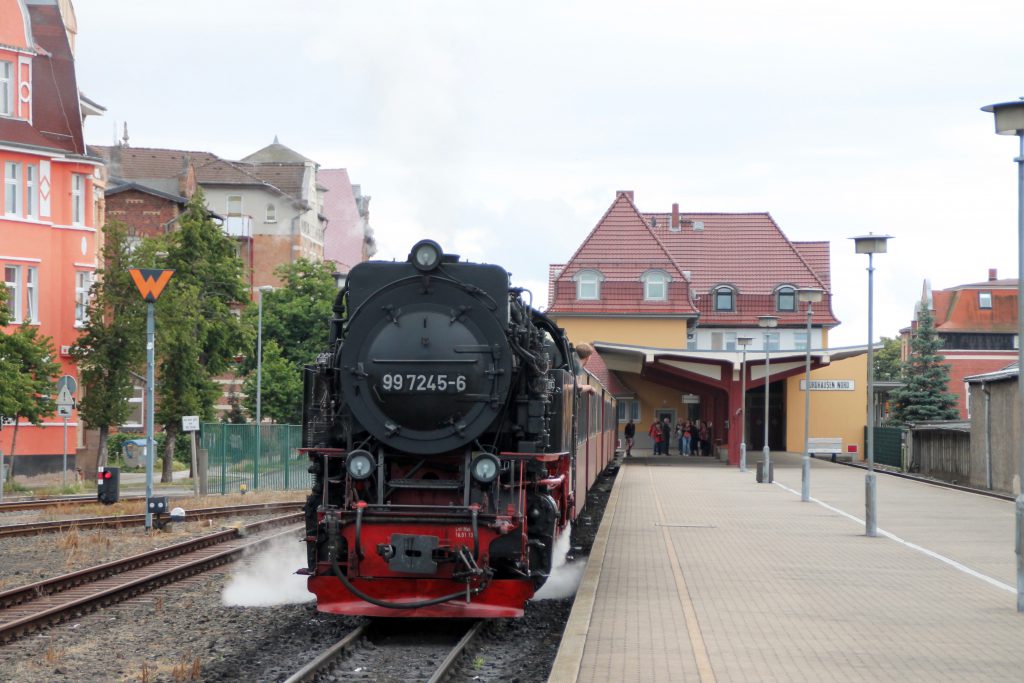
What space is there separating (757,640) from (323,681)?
3.12 metres

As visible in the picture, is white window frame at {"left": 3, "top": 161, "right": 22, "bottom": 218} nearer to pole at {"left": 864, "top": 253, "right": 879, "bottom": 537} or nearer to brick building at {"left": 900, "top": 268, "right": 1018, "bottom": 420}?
pole at {"left": 864, "top": 253, "right": 879, "bottom": 537}

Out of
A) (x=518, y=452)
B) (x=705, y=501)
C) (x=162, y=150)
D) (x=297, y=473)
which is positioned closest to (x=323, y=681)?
(x=518, y=452)

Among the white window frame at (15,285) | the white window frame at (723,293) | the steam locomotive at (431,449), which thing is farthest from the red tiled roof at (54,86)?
the white window frame at (723,293)

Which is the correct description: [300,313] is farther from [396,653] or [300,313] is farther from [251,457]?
[396,653]

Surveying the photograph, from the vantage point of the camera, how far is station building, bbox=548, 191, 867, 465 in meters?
→ 42.2

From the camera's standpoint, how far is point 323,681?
8.77 m

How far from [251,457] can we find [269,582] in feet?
52.1

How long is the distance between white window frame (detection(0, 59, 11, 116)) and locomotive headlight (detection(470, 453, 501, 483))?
29647mm

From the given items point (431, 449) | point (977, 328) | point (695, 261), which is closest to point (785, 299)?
point (695, 261)

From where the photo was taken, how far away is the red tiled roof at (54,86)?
37.1 metres

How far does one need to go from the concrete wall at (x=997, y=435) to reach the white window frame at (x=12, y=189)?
82.2 ft

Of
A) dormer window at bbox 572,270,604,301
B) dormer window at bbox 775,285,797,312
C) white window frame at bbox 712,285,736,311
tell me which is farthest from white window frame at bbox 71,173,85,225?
dormer window at bbox 775,285,797,312

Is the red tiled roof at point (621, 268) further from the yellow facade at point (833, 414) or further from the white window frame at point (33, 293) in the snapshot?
the white window frame at point (33, 293)

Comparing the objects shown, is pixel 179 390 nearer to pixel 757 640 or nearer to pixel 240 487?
pixel 240 487
